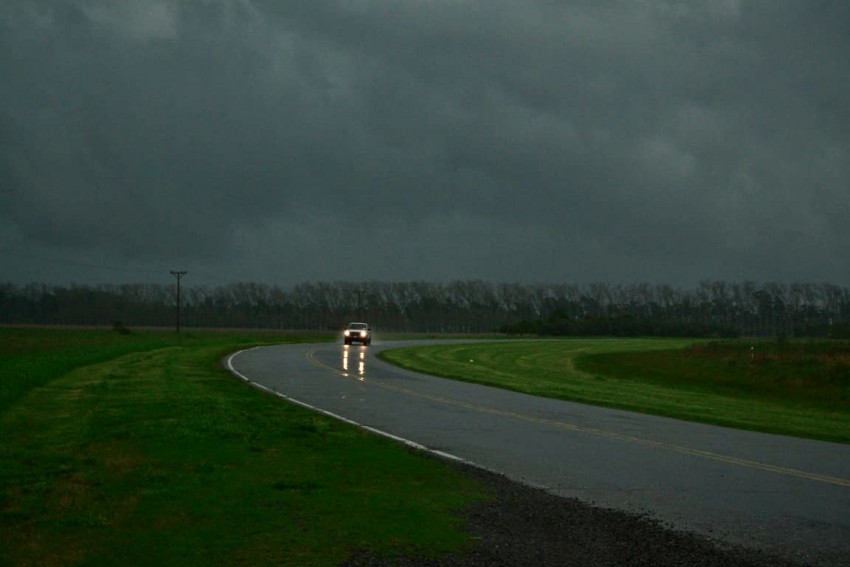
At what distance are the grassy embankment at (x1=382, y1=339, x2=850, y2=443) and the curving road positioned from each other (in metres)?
2.51

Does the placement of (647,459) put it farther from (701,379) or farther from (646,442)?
(701,379)

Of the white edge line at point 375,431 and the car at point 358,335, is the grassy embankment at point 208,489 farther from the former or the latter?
the car at point 358,335

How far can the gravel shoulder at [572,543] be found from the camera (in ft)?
24.4

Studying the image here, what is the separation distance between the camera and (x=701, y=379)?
45.3 metres

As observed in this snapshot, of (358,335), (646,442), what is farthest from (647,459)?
(358,335)

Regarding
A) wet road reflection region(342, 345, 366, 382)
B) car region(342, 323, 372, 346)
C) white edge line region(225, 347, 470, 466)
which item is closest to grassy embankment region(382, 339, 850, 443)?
wet road reflection region(342, 345, 366, 382)

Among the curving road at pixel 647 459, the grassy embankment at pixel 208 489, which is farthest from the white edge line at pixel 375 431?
the grassy embankment at pixel 208 489

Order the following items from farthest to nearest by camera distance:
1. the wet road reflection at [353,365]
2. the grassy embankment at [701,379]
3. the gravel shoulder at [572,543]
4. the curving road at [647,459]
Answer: the wet road reflection at [353,365], the grassy embankment at [701,379], the curving road at [647,459], the gravel shoulder at [572,543]

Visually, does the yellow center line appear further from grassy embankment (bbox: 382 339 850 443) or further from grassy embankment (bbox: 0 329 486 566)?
grassy embankment (bbox: 0 329 486 566)

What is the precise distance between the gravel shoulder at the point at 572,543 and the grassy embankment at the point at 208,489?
0.30 meters

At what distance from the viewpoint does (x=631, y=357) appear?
59750mm

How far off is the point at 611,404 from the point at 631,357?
37.2 metres

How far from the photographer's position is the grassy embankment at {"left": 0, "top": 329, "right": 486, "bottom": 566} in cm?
766

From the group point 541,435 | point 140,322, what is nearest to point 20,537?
point 541,435
